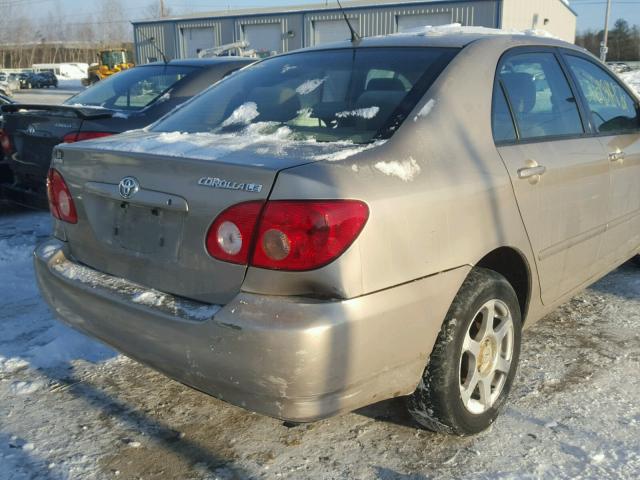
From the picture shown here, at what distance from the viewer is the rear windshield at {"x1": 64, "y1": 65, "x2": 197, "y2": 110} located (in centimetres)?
581

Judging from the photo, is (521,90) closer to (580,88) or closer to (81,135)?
(580,88)

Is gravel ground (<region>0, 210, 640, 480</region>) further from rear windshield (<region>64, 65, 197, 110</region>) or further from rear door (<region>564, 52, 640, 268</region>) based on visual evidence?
rear windshield (<region>64, 65, 197, 110</region>)

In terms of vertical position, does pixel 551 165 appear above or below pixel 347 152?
below

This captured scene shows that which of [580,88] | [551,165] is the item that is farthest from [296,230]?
[580,88]

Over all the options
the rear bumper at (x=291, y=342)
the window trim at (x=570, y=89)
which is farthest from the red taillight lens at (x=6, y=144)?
the window trim at (x=570, y=89)

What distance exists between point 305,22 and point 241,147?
33923mm

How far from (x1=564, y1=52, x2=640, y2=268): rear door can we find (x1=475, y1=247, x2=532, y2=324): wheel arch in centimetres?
87

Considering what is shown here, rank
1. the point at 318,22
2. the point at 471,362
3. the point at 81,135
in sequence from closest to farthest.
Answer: the point at 471,362
the point at 81,135
the point at 318,22

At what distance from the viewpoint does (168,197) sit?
2279 mm

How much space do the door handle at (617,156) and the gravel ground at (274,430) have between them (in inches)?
41.2

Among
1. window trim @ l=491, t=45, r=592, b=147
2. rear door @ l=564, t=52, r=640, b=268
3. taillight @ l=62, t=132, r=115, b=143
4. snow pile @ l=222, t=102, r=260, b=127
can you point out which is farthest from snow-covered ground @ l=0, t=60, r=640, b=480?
taillight @ l=62, t=132, r=115, b=143

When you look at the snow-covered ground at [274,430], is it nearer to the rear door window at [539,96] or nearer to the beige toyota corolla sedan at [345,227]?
the beige toyota corolla sedan at [345,227]

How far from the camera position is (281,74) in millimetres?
3217

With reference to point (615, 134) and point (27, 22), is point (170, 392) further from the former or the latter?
point (27, 22)
